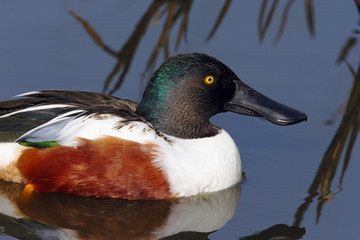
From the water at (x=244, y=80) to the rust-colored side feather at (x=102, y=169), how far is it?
0.10 metres

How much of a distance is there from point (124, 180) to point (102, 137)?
1.23 ft

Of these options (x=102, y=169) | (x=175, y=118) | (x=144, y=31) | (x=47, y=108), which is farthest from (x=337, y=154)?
(x=144, y=31)

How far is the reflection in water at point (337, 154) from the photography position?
20.9 feet

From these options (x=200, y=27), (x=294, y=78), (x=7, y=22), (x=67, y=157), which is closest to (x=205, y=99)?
(x=67, y=157)

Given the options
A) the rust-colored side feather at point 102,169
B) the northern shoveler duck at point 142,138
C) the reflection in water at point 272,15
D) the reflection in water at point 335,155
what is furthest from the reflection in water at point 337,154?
the rust-colored side feather at point 102,169

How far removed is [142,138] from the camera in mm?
6242

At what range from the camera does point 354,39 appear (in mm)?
8758

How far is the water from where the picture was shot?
238 inches

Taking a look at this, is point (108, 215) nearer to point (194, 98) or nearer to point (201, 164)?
point (201, 164)

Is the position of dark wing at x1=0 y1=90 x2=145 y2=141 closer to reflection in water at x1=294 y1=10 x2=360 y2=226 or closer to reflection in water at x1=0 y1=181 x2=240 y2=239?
reflection in water at x1=0 y1=181 x2=240 y2=239

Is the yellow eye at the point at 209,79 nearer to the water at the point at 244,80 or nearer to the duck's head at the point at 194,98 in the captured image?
the duck's head at the point at 194,98

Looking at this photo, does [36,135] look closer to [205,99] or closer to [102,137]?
[102,137]

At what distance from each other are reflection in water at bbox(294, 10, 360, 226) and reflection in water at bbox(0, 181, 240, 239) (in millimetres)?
613

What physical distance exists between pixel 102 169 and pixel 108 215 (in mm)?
360
